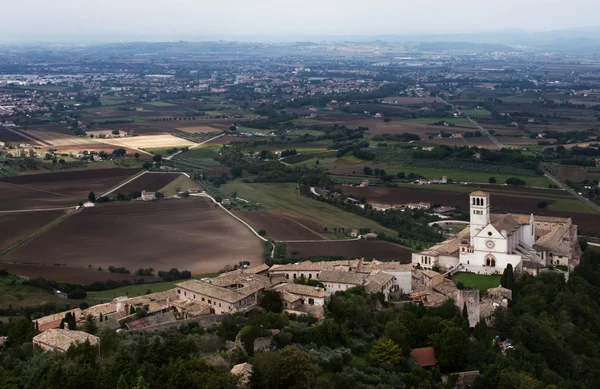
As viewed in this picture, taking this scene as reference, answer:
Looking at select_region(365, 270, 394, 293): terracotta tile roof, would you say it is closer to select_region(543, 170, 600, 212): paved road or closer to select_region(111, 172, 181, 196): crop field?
select_region(543, 170, 600, 212): paved road

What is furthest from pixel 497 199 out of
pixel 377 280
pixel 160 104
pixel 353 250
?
pixel 160 104

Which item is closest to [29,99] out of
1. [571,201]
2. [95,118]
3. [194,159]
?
[95,118]

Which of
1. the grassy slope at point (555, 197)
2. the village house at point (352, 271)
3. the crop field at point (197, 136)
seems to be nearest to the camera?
the village house at point (352, 271)

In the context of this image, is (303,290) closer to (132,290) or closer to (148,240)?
(132,290)

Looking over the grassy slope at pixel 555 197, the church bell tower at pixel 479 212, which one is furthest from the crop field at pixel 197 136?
the church bell tower at pixel 479 212

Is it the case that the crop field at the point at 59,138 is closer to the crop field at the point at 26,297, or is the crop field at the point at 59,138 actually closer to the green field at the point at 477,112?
the crop field at the point at 26,297

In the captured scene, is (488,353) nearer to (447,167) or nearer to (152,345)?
(152,345)
